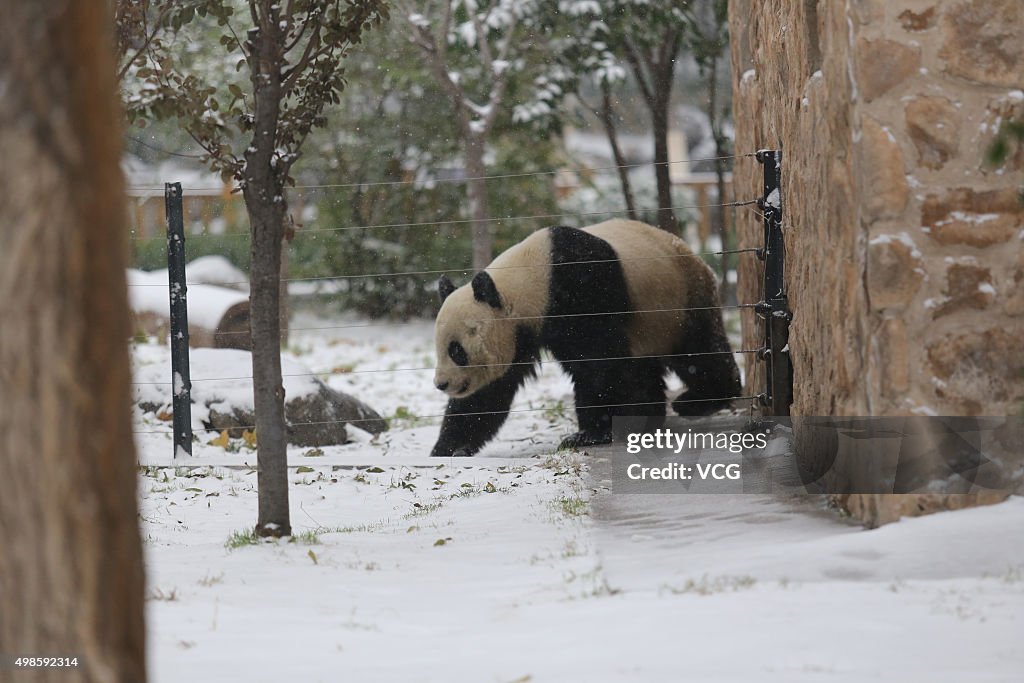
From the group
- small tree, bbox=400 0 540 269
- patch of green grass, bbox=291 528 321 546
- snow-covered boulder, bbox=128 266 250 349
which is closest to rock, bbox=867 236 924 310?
patch of green grass, bbox=291 528 321 546

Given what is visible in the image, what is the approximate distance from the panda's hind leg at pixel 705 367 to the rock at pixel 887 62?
335 cm

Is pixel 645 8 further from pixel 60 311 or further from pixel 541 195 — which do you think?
pixel 60 311

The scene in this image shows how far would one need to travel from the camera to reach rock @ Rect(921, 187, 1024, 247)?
12.3 feet

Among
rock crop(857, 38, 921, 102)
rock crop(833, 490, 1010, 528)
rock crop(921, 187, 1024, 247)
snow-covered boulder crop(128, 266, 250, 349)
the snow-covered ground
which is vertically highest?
rock crop(857, 38, 921, 102)

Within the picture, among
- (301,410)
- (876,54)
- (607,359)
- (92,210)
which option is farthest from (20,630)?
(301,410)

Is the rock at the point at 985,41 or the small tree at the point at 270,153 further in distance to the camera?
the small tree at the point at 270,153

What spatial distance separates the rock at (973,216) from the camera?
375 cm

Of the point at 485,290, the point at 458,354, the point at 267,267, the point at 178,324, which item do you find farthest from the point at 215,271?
the point at 267,267

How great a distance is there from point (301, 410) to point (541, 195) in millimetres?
6871

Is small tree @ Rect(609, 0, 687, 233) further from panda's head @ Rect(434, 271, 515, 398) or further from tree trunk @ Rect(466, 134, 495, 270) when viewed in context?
panda's head @ Rect(434, 271, 515, 398)

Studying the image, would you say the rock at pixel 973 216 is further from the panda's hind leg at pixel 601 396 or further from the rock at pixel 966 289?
the panda's hind leg at pixel 601 396

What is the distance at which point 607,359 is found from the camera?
6574mm

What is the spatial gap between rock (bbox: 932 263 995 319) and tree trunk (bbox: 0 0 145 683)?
287cm

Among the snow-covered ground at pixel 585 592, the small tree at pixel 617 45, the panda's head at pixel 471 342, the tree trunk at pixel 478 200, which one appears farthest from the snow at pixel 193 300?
the snow-covered ground at pixel 585 592
